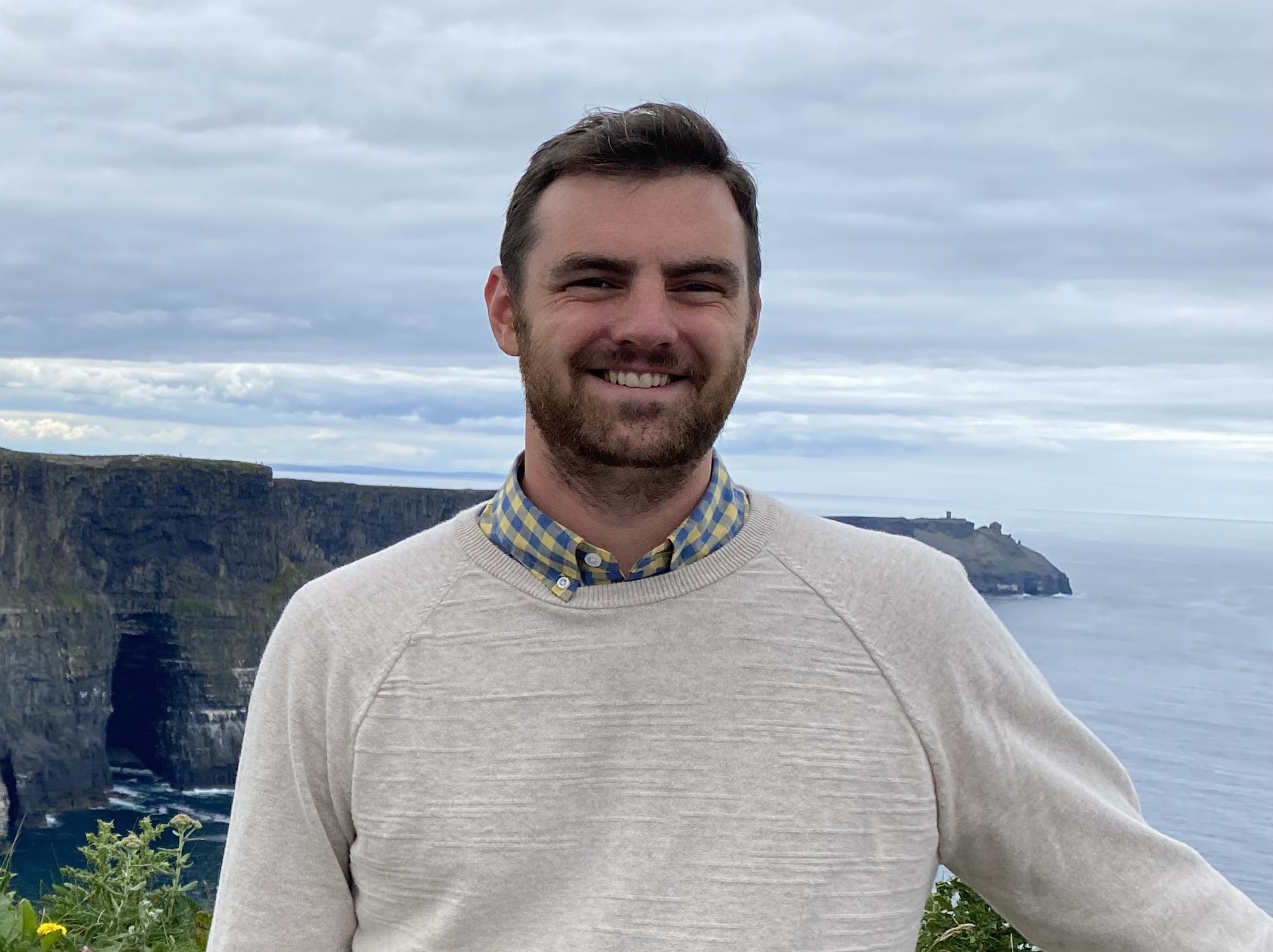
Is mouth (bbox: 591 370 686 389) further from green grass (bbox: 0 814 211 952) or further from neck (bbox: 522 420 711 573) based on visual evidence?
green grass (bbox: 0 814 211 952)

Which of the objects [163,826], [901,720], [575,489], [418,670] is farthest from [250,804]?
[163,826]

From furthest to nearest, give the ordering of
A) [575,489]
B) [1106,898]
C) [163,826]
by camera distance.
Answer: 1. [163,826]
2. [575,489]
3. [1106,898]

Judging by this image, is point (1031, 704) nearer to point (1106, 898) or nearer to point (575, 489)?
point (1106, 898)

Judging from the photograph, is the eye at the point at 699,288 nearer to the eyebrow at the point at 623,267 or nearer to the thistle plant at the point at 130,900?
the eyebrow at the point at 623,267

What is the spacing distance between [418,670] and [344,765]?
0.22 meters

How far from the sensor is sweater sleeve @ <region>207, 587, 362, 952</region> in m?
2.37

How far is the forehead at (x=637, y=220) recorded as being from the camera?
2.37 meters

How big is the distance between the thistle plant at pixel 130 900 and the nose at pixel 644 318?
3.03 m

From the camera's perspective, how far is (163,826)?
15.9ft

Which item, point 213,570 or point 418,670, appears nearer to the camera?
point 418,670

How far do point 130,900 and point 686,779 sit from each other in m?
3.17

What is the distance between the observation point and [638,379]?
2.37 meters

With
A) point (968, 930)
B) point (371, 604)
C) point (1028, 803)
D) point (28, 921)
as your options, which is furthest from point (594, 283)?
point (968, 930)

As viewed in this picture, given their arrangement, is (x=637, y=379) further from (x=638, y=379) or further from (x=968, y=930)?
(x=968, y=930)
